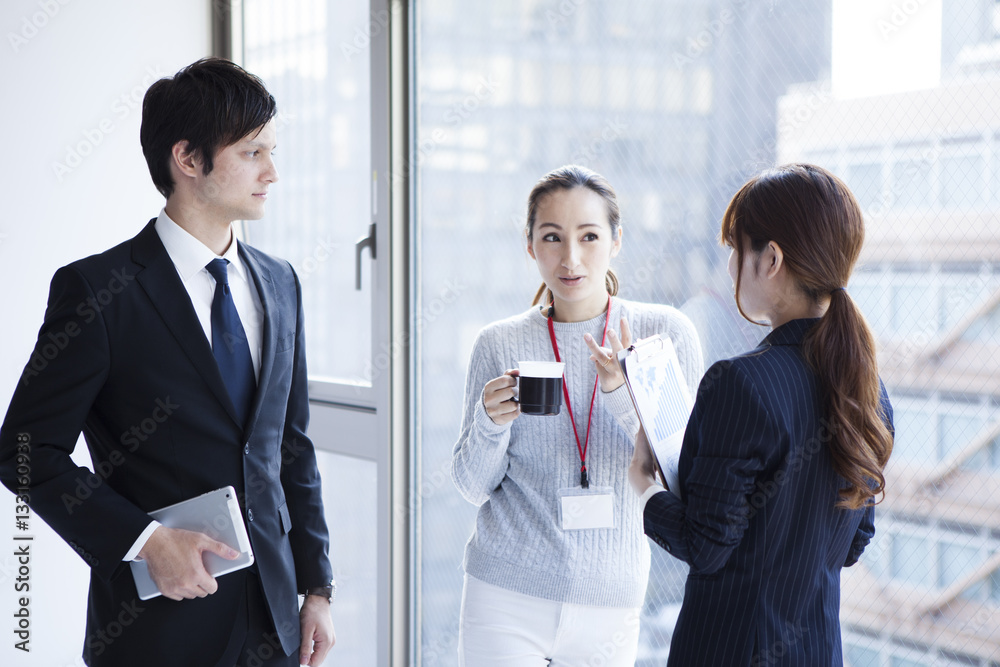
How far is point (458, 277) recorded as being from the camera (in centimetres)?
262

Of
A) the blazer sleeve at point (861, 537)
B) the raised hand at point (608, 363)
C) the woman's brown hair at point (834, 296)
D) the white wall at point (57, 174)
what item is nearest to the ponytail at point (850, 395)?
the woman's brown hair at point (834, 296)

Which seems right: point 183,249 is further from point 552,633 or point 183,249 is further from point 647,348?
point 552,633

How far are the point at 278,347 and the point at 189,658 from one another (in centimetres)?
56

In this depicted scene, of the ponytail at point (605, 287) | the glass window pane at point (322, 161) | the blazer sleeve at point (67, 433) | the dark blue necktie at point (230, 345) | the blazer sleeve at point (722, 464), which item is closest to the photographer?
the blazer sleeve at point (722, 464)

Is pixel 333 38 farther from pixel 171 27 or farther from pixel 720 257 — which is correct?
pixel 720 257

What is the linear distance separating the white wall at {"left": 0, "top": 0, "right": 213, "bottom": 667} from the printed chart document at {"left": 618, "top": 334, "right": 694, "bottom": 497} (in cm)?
252

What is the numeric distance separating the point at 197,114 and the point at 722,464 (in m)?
1.08

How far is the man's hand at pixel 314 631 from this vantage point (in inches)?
58.2

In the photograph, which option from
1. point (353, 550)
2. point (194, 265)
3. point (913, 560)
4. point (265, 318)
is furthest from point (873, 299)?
point (353, 550)

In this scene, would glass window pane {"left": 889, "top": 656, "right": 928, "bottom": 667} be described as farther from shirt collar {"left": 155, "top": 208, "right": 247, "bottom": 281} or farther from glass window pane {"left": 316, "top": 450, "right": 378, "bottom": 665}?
glass window pane {"left": 316, "top": 450, "right": 378, "bottom": 665}

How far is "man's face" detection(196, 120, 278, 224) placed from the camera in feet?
4.61

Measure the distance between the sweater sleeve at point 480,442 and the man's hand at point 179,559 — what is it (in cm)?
50

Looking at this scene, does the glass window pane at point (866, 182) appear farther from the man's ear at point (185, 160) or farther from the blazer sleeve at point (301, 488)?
the man's ear at point (185, 160)

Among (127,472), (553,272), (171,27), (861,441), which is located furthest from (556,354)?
(171,27)
